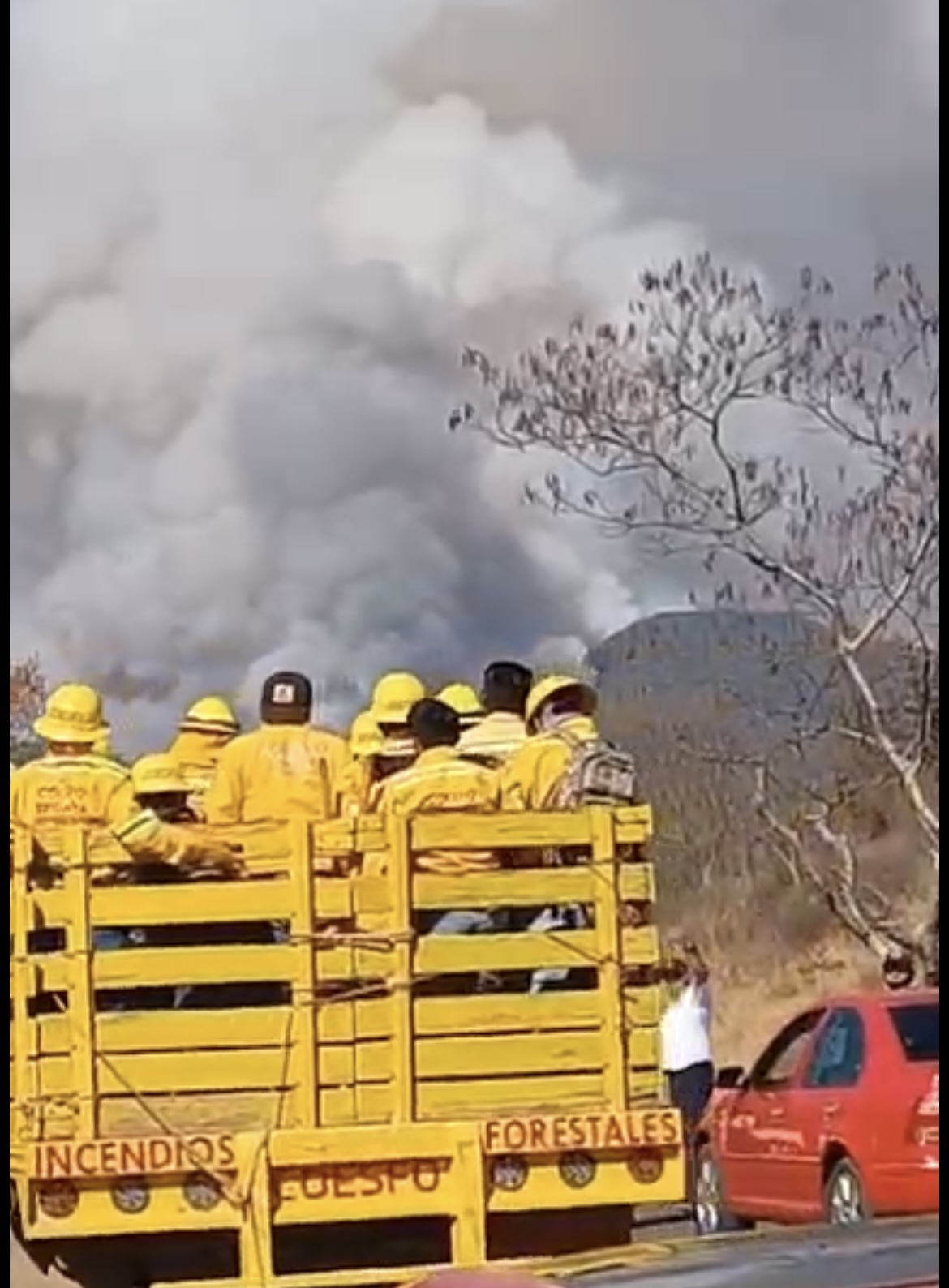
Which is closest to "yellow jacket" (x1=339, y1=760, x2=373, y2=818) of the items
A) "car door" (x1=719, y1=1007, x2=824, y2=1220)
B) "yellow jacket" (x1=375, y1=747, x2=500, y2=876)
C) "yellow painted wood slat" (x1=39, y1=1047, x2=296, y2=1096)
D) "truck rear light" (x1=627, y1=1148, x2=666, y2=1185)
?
"yellow jacket" (x1=375, y1=747, x2=500, y2=876)

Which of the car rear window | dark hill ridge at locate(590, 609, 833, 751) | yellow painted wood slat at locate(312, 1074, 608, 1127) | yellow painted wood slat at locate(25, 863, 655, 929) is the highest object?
dark hill ridge at locate(590, 609, 833, 751)

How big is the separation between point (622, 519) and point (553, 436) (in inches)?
21.8

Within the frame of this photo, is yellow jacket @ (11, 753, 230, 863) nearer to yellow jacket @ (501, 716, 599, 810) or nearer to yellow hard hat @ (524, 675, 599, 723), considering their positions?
yellow jacket @ (501, 716, 599, 810)

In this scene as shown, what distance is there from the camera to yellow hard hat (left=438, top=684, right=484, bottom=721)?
916cm

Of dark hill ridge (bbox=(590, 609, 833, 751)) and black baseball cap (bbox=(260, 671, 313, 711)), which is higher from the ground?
dark hill ridge (bbox=(590, 609, 833, 751))

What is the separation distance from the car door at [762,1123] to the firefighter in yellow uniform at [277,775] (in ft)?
8.65

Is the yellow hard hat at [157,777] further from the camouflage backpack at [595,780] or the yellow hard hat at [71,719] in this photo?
the camouflage backpack at [595,780]

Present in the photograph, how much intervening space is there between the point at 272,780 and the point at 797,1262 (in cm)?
501

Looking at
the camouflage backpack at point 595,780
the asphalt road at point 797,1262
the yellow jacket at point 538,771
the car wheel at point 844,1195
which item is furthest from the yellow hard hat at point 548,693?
the asphalt road at point 797,1262

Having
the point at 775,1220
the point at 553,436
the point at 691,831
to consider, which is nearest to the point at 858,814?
the point at 691,831

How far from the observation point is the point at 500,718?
888 centimetres

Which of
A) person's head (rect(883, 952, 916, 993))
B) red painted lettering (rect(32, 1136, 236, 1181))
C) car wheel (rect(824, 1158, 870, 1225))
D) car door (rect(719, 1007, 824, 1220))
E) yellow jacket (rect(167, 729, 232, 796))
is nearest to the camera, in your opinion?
red painted lettering (rect(32, 1136, 236, 1181))

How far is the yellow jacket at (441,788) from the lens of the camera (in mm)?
8266

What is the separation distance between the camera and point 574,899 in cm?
802
